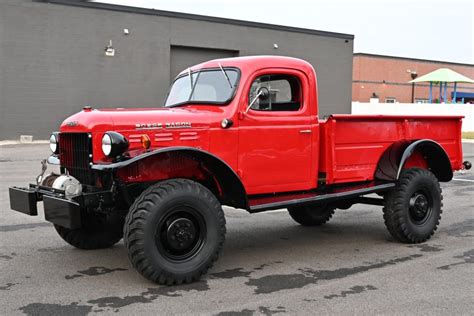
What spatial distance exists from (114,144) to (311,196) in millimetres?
2332

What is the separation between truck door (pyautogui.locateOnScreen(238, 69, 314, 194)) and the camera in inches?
219

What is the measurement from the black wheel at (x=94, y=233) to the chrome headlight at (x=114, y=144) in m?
1.35

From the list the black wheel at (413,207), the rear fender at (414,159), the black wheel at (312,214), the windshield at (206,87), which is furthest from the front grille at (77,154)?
the black wheel at (413,207)

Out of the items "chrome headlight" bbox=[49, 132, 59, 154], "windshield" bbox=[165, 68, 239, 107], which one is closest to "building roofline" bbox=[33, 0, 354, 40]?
"windshield" bbox=[165, 68, 239, 107]

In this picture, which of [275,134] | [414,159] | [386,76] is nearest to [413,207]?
[414,159]

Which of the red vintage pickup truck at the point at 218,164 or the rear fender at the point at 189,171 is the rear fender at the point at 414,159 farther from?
the rear fender at the point at 189,171

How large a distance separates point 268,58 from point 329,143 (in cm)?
115

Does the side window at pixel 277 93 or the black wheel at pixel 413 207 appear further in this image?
the black wheel at pixel 413 207

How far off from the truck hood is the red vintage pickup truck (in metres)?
0.01

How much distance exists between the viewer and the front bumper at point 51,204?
463 cm

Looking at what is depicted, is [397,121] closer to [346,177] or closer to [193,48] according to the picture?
[346,177]

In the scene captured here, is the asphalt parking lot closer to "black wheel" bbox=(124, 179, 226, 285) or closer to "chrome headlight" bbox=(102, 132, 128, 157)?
"black wheel" bbox=(124, 179, 226, 285)

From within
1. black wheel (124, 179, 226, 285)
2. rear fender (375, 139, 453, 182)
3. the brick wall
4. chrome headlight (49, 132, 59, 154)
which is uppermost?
the brick wall

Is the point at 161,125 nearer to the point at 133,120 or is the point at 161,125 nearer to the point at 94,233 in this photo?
the point at 133,120
